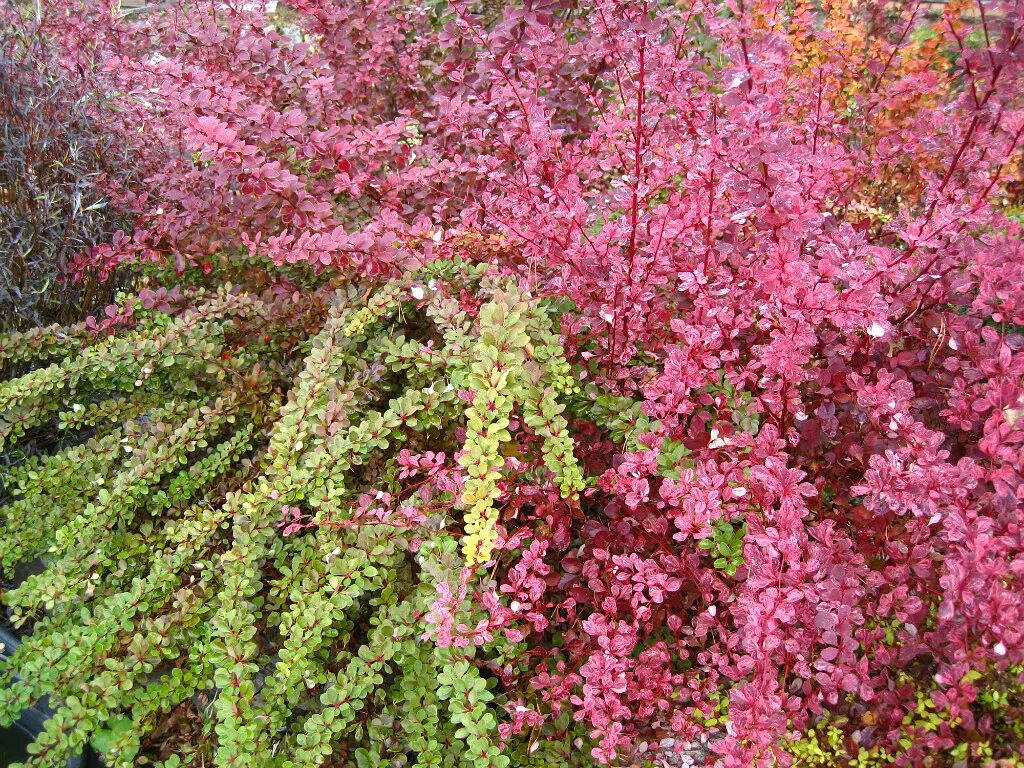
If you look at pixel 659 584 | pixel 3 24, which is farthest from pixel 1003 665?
pixel 3 24

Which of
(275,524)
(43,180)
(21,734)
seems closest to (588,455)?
(275,524)

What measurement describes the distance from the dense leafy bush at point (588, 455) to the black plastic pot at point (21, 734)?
0.42 ft

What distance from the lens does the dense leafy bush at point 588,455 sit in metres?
1.58

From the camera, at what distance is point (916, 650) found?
5.13ft

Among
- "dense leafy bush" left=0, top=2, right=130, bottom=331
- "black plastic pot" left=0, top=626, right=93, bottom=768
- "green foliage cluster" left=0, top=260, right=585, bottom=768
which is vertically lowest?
"black plastic pot" left=0, top=626, right=93, bottom=768

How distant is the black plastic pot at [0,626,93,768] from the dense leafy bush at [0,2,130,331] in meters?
1.07

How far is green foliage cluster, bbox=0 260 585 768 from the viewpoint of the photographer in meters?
1.75

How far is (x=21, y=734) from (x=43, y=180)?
1825 mm

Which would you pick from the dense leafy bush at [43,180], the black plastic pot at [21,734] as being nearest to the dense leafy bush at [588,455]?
the black plastic pot at [21,734]

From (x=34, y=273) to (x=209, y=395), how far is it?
0.88m

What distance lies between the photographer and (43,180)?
8.86 ft

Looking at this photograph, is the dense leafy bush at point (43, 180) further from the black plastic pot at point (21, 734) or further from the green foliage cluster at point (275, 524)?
the black plastic pot at point (21, 734)

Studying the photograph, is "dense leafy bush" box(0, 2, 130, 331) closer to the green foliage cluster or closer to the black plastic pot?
the green foliage cluster

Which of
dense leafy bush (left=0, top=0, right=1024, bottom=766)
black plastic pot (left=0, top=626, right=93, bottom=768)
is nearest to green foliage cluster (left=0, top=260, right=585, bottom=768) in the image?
dense leafy bush (left=0, top=0, right=1024, bottom=766)
